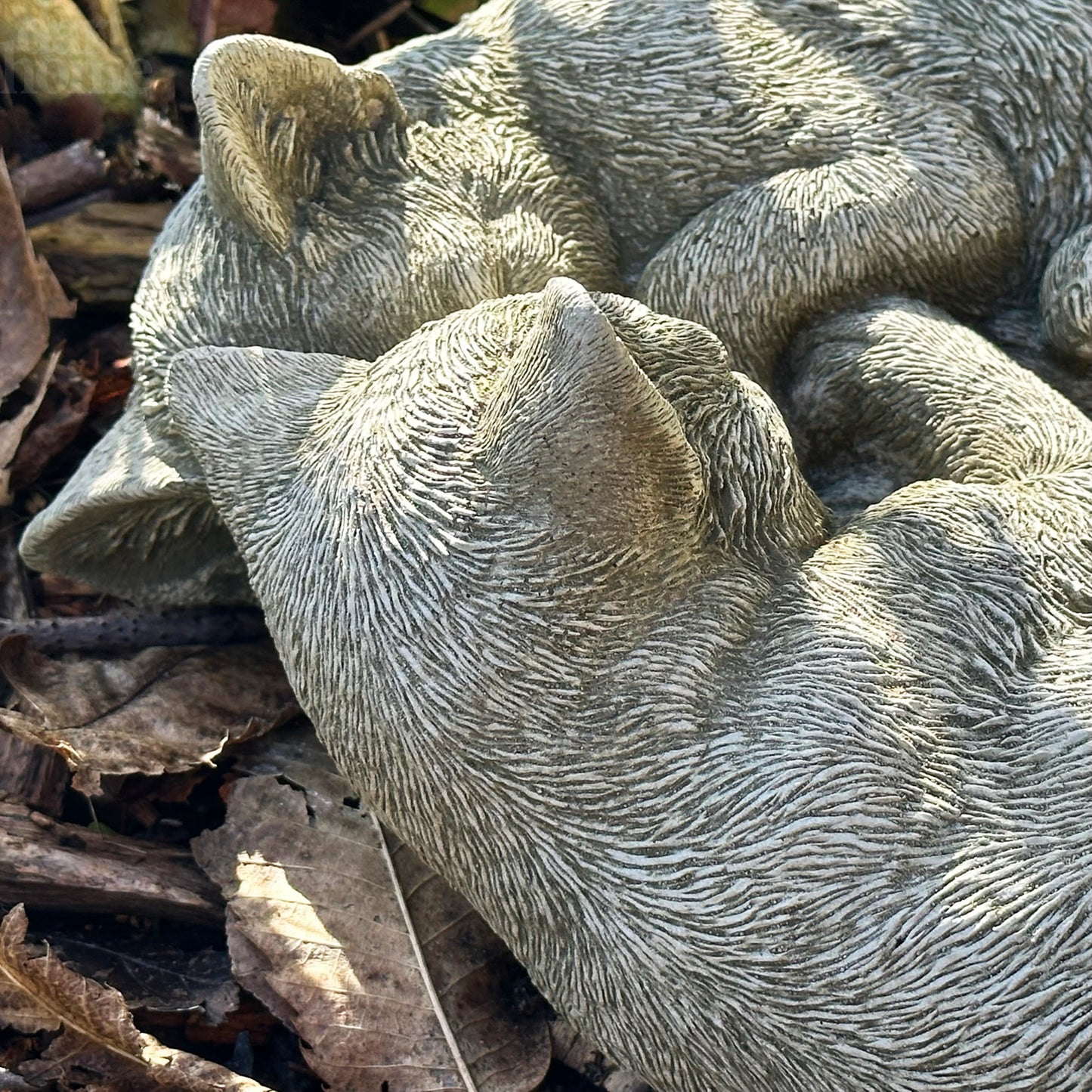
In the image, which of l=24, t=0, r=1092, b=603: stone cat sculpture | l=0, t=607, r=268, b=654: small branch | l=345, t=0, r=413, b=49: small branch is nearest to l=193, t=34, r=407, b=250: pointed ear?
l=24, t=0, r=1092, b=603: stone cat sculpture

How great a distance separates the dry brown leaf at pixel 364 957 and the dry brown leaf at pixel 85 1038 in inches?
6.7

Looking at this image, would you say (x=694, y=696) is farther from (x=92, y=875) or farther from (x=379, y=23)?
(x=379, y=23)

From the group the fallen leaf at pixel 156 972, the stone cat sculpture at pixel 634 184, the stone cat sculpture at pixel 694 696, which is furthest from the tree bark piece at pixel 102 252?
the fallen leaf at pixel 156 972

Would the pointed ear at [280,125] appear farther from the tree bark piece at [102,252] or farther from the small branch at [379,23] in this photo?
the small branch at [379,23]

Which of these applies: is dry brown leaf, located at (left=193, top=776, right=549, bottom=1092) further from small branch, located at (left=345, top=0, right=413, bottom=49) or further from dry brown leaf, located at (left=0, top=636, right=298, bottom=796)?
small branch, located at (left=345, top=0, right=413, bottom=49)

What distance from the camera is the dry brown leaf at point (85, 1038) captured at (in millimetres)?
2057

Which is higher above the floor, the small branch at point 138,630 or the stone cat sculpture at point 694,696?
the stone cat sculpture at point 694,696

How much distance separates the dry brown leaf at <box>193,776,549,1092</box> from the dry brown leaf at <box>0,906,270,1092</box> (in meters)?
0.17

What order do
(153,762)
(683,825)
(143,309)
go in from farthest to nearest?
1. (153,762)
2. (143,309)
3. (683,825)

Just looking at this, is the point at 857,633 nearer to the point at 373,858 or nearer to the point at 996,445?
the point at 996,445

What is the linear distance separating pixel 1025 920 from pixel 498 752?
0.69 meters

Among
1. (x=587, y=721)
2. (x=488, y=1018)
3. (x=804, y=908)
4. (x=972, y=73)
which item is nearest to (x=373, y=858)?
(x=488, y=1018)

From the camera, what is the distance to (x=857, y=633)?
1696mm

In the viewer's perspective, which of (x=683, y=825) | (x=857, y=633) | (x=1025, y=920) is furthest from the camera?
(x=857, y=633)
